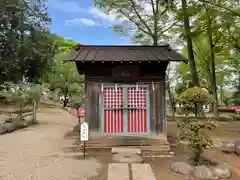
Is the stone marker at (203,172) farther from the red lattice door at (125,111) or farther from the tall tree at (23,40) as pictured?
the tall tree at (23,40)

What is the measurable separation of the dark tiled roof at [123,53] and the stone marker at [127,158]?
2.87 m

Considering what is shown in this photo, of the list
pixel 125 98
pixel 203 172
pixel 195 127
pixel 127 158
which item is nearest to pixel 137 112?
pixel 125 98

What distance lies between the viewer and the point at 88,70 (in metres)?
7.86

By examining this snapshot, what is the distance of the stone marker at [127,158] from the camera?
6121 millimetres

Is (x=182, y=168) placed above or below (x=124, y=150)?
below

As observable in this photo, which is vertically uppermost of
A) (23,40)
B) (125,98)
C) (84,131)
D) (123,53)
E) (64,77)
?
(23,40)

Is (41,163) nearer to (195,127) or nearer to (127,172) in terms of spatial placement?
(127,172)

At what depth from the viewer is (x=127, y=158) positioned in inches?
246

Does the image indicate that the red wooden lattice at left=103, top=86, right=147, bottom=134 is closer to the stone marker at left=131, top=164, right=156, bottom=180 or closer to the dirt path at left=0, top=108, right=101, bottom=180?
the dirt path at left=0, top=108, right=101, bottom=180

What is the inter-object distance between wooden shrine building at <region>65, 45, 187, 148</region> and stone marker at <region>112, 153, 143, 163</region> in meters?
1.30

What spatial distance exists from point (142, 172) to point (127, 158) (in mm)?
1014

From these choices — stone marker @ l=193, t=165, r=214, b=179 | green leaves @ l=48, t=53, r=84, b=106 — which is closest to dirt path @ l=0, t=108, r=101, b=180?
stone marker @ l=193, t=165, r=214, b=179

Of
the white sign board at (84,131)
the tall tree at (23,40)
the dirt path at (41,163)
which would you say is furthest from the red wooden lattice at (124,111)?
the tall tree at (23,40)

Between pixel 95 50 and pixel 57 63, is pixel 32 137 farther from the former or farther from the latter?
pixel 57 63
